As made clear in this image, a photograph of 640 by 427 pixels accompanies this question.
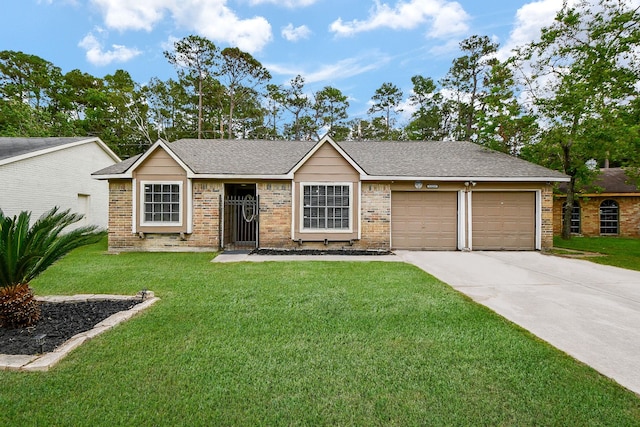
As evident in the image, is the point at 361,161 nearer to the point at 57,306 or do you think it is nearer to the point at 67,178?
the point at 57,306

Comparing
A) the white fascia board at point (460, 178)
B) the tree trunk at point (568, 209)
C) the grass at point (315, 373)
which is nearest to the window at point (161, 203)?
the grass at point (315, 373)

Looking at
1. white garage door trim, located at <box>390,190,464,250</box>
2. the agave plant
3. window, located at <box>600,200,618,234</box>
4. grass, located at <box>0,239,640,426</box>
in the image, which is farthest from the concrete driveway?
window, located at <box>600,200,618,234</box>

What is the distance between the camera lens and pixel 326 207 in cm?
1025

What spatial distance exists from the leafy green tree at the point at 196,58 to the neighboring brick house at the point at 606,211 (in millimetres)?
24628

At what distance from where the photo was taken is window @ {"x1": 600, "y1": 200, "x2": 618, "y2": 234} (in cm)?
1677

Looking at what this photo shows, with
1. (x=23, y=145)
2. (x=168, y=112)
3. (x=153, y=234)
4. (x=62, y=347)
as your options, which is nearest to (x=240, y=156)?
(x=153, y=234)

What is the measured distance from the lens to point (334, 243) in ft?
33.9

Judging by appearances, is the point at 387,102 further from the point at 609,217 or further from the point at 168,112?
the point at 168,112

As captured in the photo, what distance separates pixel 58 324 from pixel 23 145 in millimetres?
15856

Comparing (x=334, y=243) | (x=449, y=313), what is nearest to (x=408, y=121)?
(x=334, y=243)

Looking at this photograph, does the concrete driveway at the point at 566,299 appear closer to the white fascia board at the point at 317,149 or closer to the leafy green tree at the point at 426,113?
the white fascia board at the point at 317,149

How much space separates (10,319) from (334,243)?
7952mm

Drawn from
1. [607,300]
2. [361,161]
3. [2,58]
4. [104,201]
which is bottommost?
[607,300]

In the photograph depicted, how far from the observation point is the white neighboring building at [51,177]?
1241cm
